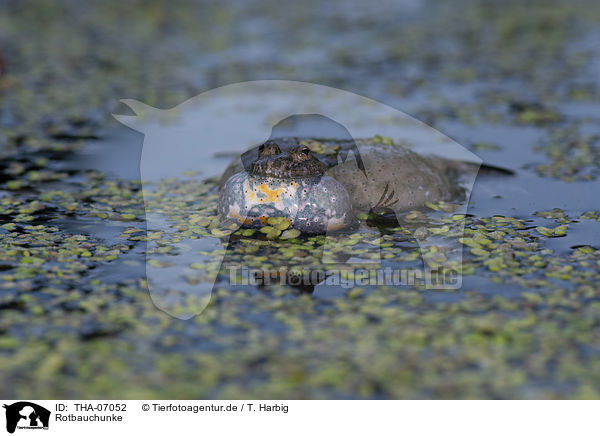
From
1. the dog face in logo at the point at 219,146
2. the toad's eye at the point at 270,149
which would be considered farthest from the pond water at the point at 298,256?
the toad's eye at the point at 270,149

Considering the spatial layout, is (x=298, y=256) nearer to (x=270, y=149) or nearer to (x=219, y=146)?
(x=270, y=149)

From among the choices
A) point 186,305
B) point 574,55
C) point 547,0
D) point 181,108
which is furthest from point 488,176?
point 547,0

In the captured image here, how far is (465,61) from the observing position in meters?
12.7

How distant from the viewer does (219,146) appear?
8570 mm

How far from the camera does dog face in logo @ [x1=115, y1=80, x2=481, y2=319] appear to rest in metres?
5.29

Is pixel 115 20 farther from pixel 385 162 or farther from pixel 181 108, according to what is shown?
pixel 385 162

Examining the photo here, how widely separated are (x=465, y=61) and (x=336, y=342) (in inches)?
370
